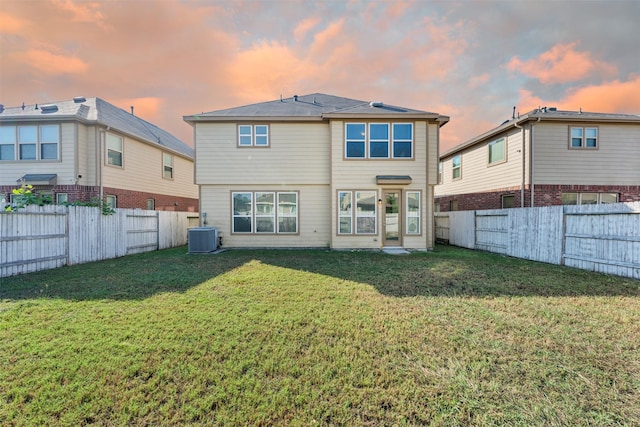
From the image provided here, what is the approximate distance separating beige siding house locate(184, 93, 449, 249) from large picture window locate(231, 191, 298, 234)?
0.04 metres

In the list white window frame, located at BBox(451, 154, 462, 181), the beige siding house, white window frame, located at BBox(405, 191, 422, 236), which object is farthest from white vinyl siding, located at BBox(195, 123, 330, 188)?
white window frame, located at BBox(451, 154, 462, 181)

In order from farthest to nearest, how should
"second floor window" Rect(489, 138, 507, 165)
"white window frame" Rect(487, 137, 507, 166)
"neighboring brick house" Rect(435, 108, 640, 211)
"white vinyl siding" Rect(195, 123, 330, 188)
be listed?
"second floor window" Rect(489, 138, 507, 165) < "white window frame" Rect(487, 137, 507, 166) < "neighboring brick house" Rect(435, 108, 640, 211) < "white vinyl siding" Rect(195, 123, 330, 188)

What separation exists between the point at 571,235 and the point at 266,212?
1004 centimetres

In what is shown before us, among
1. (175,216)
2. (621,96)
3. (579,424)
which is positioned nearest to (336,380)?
(579,424)

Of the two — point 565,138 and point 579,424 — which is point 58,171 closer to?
point 579,424

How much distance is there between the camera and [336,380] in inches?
99.6

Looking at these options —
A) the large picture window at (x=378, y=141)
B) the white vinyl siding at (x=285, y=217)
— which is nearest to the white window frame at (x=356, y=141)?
the large picture window at (x=378, y=141)

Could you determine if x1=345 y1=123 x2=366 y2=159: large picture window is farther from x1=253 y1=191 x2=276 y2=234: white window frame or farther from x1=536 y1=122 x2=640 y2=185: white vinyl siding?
x1=536 y1=122 x2=640 y2=185: white vinyl siding

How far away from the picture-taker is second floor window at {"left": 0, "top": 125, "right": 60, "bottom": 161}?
37.9 ft

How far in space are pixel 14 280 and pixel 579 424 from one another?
9.51 metres

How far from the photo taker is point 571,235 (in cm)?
750

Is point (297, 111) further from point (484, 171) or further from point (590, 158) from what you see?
point (590, 158)

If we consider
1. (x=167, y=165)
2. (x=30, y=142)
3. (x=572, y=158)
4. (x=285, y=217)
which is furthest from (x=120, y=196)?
(x=572, y=158)

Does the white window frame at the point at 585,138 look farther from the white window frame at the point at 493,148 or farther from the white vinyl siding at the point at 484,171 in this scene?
the white window frame at the point at 493,148
